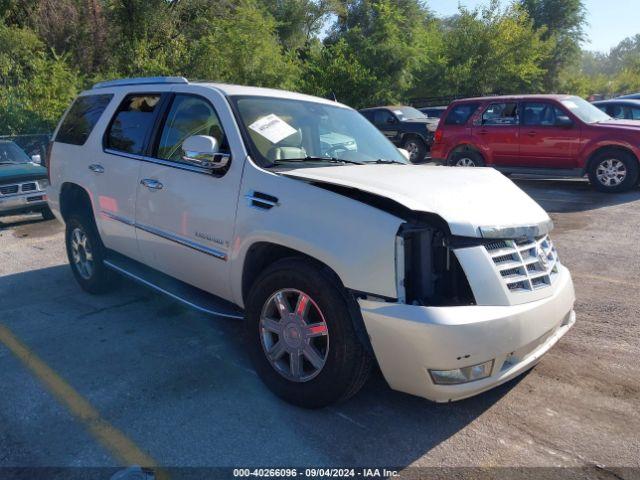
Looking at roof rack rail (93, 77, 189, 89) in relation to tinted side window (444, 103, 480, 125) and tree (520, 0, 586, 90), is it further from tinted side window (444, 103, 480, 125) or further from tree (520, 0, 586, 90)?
tree (520, 0, 586, 90)

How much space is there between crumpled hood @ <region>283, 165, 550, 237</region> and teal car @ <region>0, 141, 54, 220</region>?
6.82 metres

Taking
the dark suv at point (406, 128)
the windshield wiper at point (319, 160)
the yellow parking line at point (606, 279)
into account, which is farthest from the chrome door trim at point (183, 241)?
the dark suv at point (406, 128)

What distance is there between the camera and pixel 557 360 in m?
3.87

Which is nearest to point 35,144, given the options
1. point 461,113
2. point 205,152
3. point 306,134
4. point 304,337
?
point 461,113

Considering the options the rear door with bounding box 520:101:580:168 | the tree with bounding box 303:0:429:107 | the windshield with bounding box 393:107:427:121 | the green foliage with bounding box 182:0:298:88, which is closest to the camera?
the rear door with bounding box 520:101:580:168

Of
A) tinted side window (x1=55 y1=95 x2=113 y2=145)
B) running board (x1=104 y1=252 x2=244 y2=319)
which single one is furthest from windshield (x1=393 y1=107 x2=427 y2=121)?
running board (x1=104 y1=252 x2=244 y2=319)

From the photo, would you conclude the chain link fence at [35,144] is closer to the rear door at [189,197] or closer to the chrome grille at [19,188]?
the chrome grille at [19,188]

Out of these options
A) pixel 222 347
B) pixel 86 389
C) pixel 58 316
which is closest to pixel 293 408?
pixel 222 347

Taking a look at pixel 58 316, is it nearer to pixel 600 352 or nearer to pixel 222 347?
pixel 222 347

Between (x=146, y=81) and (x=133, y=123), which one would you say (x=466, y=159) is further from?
(x=133, y=123)

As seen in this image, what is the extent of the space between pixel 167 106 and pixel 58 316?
2109 millimetres

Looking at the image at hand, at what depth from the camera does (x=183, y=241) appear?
3.95 meters

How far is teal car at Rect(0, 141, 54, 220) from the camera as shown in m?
8.69

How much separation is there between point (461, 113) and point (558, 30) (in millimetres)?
34687
